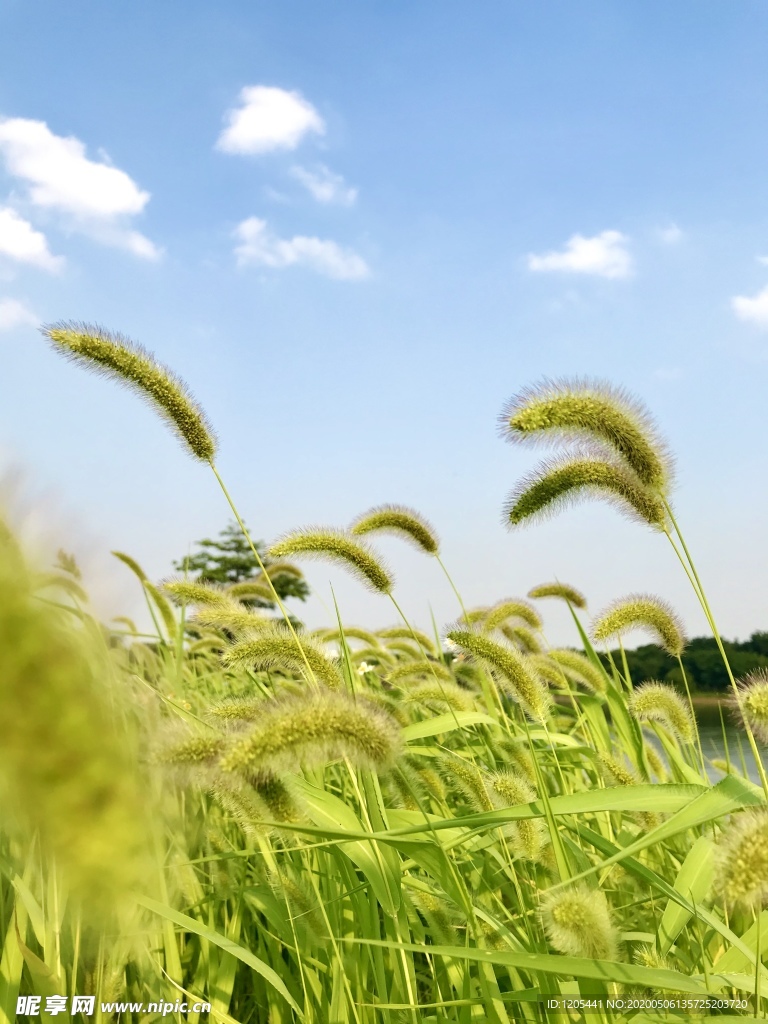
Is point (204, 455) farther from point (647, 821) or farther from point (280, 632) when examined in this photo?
point (647, 821)

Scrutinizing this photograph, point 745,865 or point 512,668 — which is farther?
point 512,668

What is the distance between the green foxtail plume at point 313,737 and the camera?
127 centimetres

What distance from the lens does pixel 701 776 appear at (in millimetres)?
3336

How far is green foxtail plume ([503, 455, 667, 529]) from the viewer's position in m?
2.09

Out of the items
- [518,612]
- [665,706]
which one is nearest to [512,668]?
[665,706]

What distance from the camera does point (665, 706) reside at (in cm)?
279

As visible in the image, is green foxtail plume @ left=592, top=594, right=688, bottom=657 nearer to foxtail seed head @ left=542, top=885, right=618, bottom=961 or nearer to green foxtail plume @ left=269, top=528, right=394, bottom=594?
green foxtail plume @ left=269, top=528, right=394, bottom=594

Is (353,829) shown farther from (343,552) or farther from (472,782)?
(343,552)

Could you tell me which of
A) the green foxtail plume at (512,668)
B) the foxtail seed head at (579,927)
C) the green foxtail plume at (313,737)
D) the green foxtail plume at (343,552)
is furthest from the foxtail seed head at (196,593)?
the foxtail seed head at (579,927)

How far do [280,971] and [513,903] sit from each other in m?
0.94

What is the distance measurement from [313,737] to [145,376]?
4.44 ft

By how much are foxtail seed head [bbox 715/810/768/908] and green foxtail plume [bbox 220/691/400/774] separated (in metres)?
0.55

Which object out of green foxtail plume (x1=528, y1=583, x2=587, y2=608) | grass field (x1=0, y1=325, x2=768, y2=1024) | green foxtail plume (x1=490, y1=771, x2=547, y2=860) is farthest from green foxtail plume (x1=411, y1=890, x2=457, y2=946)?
green foxtail plume (x1=528, y1=583, x2=587, y2=608)

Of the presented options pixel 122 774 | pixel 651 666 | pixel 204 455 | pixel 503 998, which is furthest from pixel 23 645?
pixel 651 666
